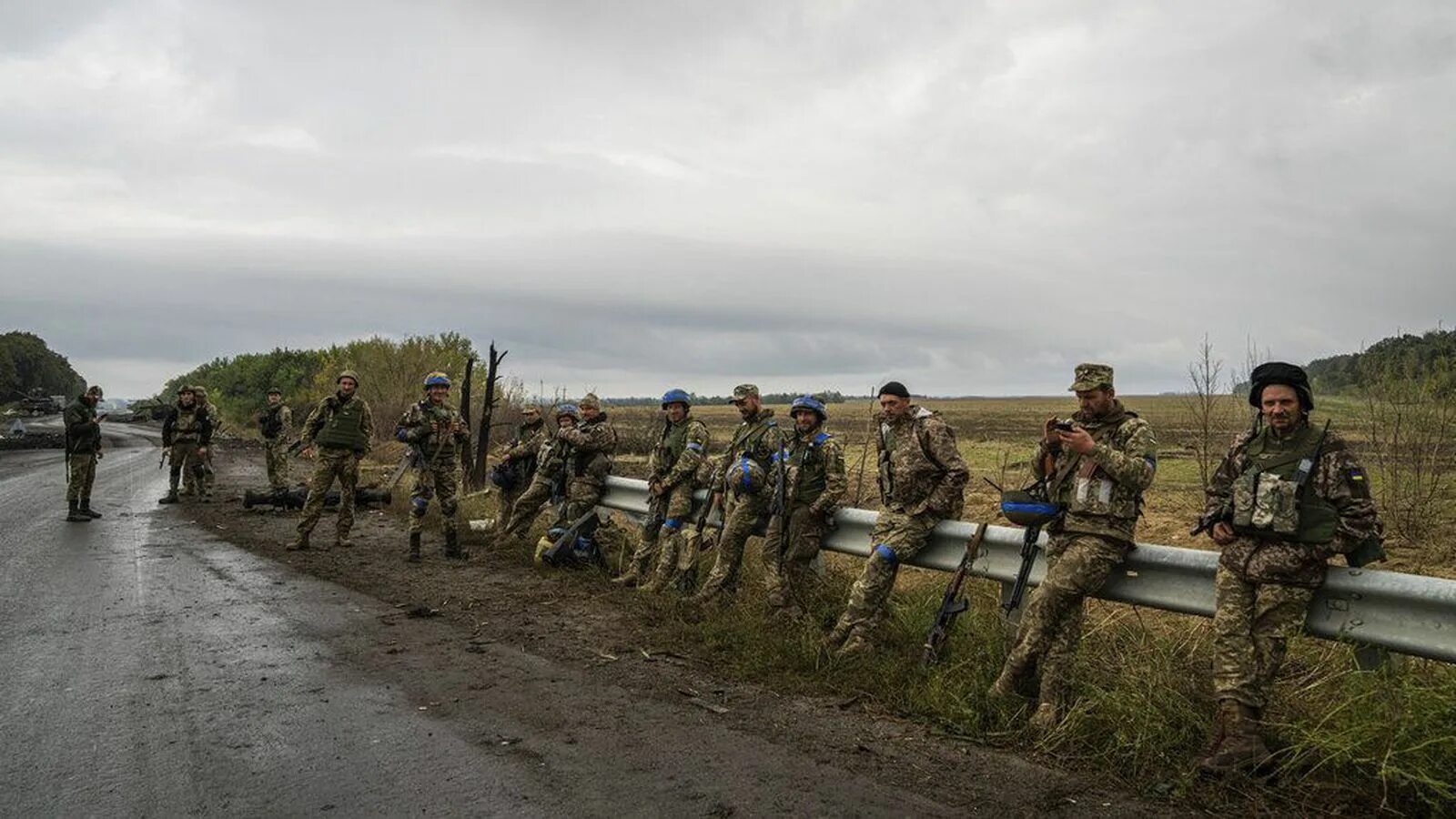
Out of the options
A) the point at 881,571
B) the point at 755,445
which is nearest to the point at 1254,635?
the point at 881,571

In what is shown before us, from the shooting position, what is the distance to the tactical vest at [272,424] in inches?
627

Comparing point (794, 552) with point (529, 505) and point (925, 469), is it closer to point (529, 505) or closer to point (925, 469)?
point (925, 469)

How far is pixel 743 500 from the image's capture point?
784cm

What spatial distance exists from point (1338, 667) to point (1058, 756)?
1683 mm

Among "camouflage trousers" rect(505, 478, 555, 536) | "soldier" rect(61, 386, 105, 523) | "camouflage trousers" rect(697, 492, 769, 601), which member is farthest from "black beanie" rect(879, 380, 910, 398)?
"soldier" rect(61, 386, 105, 523)

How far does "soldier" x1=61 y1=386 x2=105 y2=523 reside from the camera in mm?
13148

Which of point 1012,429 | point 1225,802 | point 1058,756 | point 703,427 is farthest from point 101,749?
point 1012,429

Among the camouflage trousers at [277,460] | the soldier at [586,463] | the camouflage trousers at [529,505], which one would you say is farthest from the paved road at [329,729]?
the camouflage trousers at [277,460]

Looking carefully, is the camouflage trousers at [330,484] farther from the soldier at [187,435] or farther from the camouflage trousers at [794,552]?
the soldier at [187,435]

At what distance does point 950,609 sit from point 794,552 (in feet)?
6.17

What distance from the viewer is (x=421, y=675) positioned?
5.66 metres

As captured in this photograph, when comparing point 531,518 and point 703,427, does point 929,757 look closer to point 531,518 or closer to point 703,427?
point 703,427

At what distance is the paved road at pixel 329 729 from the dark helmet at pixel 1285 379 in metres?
2.70

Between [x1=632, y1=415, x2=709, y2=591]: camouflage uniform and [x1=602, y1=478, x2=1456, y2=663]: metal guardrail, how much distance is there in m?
2.11
